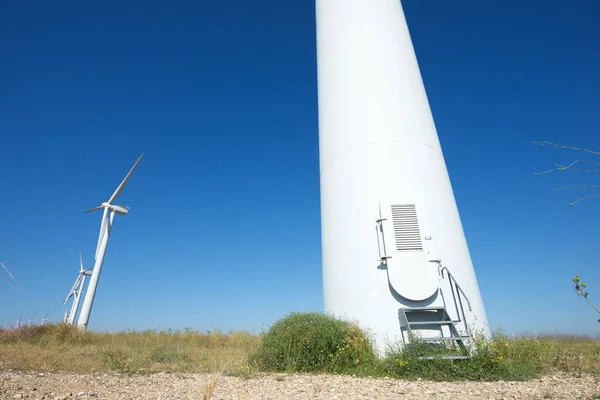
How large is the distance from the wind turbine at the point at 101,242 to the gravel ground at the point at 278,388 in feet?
39.6

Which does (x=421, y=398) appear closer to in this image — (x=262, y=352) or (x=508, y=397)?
(x=508, y=397)

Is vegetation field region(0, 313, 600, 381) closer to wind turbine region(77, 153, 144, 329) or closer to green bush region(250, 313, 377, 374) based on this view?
green bush region(250, 313, 377, 374)

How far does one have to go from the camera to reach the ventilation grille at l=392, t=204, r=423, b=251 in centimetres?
697

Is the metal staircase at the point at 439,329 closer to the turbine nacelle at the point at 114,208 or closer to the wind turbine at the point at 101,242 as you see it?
the wind turbine at the point at 101,242

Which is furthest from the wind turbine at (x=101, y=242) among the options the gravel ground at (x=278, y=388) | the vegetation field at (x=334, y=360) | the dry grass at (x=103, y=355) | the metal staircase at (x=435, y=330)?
the metal staircase at (x=435, y=330)

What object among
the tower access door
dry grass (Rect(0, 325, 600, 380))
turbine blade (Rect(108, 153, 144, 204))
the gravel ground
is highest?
turbine blade (Rect(108, 153, 144, 204))

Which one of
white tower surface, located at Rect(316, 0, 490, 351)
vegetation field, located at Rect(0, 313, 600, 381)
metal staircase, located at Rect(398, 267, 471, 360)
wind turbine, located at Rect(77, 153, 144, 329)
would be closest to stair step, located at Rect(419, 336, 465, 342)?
metal staircase, located at Rect(398, 267, 471, 360)

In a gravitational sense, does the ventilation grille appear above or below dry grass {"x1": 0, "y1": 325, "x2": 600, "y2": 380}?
above

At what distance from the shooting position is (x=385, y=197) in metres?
7.43

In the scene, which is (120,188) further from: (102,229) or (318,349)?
(318,349)

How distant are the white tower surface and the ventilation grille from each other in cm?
2

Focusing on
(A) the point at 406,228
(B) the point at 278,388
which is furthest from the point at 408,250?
(B) the point at 278,388

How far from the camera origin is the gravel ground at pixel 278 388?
4531 mm

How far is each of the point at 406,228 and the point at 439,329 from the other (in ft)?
6.57
